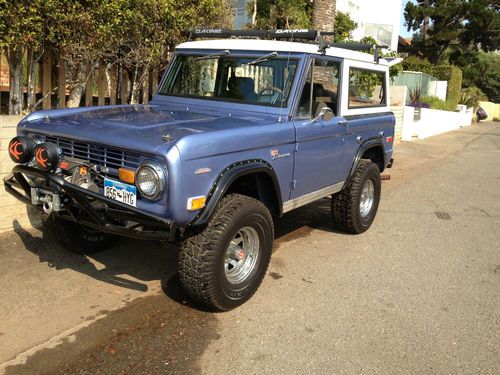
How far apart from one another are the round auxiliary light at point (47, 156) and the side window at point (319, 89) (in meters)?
2.04

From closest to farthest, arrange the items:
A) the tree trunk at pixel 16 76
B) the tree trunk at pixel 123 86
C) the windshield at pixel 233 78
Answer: the windshield at pixel 233 78 < the tree trunk at pixel 16 76 < the tree trunk at pixel 123 86

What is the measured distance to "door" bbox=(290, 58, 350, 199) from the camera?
4566 mm

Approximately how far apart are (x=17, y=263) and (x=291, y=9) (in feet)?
36.1

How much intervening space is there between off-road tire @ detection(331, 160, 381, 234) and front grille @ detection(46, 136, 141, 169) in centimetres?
291

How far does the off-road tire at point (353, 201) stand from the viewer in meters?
5.69

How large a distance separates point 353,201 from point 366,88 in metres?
1.37

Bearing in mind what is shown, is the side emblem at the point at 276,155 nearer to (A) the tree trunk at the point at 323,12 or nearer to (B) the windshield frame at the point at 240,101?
(B) the windshield frame at the point at 240,101

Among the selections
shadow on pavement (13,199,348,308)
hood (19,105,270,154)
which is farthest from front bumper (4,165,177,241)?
shadow on pavement (13,199,348,308)

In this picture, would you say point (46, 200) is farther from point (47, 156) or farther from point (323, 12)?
point (323, 12)

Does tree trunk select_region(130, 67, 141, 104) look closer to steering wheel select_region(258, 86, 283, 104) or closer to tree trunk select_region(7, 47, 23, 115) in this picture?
tree trunk select_region(7, 47, 23, 115)

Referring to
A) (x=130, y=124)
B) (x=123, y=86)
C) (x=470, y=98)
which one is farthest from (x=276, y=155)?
(x=470, y=98)

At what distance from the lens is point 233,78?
4855 mm

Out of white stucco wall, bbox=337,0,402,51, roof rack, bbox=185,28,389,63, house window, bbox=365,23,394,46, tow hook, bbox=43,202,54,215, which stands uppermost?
white stucco wall, bbox=337,0,402,51

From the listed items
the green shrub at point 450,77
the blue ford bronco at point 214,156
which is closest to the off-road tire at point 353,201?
the blue ford bronco at point 214,156
